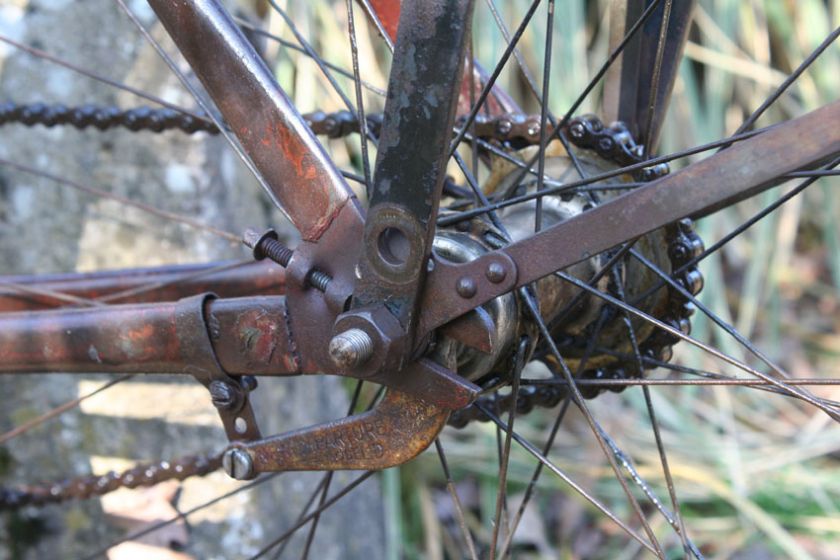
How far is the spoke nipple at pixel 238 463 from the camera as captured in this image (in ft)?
3.68

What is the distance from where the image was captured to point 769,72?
10.1ft

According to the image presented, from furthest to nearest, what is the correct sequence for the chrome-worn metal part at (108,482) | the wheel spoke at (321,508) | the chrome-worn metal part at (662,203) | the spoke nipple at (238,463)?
the chrome-worn metal part at (108,482)
the wheel spoke at (321,508)
the spoke nipple at (238,463)
the chrome-worn metal part at (662,203)

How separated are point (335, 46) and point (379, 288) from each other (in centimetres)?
180

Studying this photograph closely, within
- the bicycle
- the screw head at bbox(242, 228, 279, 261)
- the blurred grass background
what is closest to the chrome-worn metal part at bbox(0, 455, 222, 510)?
the bicycle

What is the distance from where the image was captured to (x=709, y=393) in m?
2.89

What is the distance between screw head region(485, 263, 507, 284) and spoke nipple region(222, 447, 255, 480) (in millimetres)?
363

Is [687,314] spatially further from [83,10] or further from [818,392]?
[818,392]

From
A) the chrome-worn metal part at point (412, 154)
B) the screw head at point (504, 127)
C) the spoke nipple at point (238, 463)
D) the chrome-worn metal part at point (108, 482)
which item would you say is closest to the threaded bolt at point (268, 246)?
the chrome-worn metal part at point (412, 154)

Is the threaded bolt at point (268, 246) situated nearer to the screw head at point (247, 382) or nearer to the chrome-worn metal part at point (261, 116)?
the chrome-worn metal part at point (261, 116)

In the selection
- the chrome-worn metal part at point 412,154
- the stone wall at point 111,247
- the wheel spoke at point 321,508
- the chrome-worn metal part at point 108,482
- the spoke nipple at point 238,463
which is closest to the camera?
the chrome-worn metal part at point 412,154

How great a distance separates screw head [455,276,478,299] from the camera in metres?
0.93

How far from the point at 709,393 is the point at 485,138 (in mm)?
1760

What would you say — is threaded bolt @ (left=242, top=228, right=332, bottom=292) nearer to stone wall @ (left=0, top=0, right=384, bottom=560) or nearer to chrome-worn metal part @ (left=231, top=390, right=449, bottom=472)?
chrome-worn metal part @ (left=231, top=390, right=449, bottom=472)

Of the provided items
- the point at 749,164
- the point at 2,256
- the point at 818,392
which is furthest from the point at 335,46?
the point at 749,164
